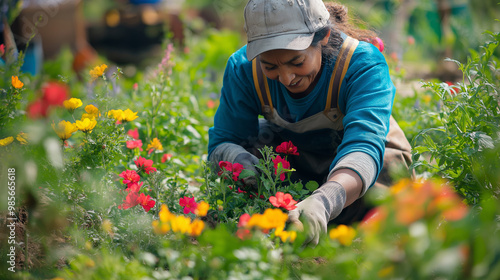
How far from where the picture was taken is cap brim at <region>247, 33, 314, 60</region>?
1835mm

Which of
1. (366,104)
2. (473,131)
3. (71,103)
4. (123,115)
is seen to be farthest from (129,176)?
(473,131)

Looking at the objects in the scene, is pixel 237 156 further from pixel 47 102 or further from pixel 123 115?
pixel 47 102

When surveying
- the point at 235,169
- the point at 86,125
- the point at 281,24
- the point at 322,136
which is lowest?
the point at 322,136

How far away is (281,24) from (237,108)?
575mm

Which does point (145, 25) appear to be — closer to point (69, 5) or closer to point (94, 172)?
point (69, 5)

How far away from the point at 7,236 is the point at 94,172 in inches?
15.7

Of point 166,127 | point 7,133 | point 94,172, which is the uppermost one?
point 7,133

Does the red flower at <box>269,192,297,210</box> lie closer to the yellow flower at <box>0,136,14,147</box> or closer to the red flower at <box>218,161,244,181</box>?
the red flower at <box>218,161,244,181</box>

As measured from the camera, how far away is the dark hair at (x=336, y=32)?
2.04 metres

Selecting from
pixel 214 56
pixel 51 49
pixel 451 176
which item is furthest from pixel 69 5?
pixel 451 176

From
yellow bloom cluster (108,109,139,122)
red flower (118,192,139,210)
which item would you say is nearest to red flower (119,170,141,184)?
red flower (118,192,139,210)

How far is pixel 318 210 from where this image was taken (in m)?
1.55

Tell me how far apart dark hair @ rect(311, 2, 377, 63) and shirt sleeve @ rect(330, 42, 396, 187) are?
10 centimetres

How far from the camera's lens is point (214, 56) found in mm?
5547
